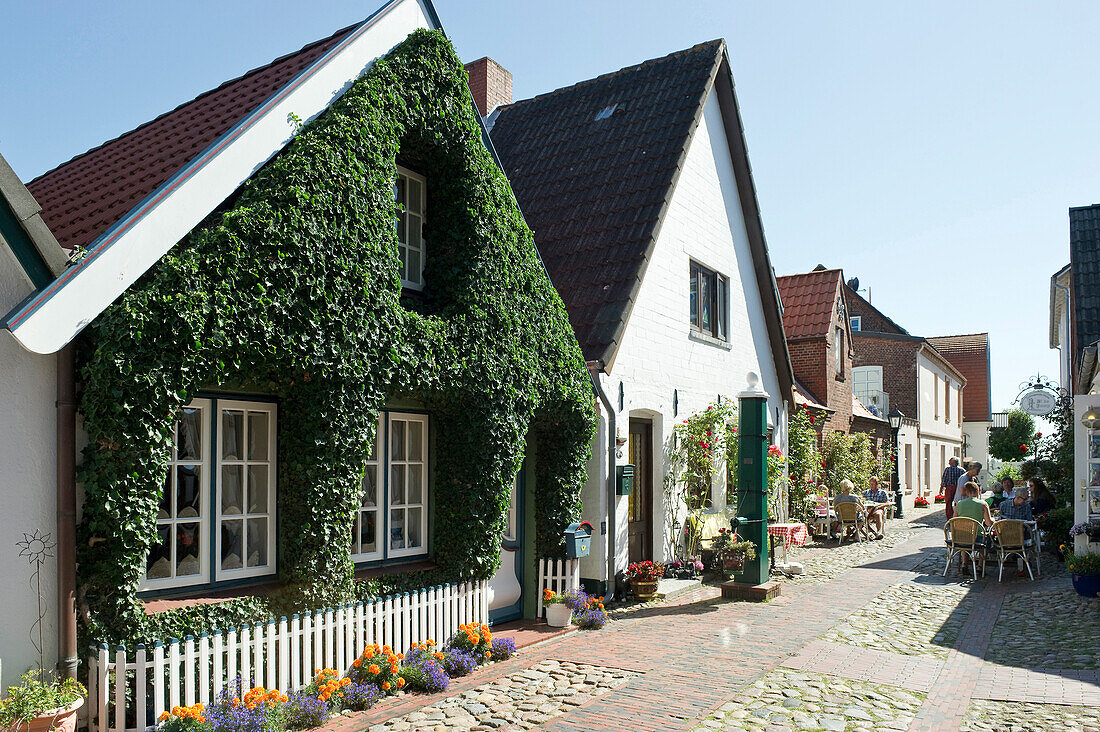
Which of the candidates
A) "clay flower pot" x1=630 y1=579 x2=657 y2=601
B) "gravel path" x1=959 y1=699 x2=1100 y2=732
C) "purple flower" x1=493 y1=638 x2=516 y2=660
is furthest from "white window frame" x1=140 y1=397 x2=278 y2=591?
"gravel path" x1=959 y1=699 x2=1100 y2=732

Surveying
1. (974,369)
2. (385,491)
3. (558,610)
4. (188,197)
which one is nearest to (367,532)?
(385,491)

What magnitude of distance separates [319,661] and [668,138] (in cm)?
990

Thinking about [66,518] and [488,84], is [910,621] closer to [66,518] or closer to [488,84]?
[66,518]

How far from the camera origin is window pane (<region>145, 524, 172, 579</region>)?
639 cm

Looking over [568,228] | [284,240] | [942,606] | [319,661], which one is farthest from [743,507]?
[284,240]

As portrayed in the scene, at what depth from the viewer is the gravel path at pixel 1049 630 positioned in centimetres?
845

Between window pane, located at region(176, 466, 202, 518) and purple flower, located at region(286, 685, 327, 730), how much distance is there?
1.61 metres

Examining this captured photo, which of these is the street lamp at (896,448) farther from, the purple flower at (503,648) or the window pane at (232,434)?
the window pane at (232,434)

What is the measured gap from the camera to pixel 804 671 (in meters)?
7.92

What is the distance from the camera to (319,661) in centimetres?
689

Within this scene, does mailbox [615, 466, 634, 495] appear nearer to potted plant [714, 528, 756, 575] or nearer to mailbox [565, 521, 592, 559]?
mailbox [565, 521, 592, 559]

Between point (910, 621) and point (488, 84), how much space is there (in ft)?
44.6

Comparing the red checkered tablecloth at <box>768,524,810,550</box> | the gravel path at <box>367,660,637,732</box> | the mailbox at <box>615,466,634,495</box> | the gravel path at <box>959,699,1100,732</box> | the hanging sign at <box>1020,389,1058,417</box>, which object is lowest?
the gravel path at <box>959,699,1100,732</box>

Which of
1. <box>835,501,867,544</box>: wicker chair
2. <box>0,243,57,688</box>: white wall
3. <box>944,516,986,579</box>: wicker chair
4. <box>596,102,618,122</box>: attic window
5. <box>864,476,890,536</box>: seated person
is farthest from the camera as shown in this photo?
<box>864,476,890,536</box>: seated person
